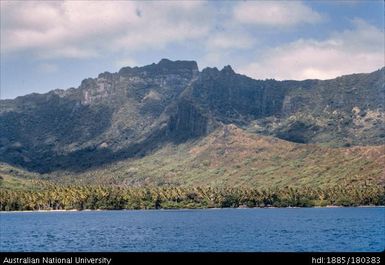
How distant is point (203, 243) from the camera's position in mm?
148000

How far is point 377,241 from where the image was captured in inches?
5625
